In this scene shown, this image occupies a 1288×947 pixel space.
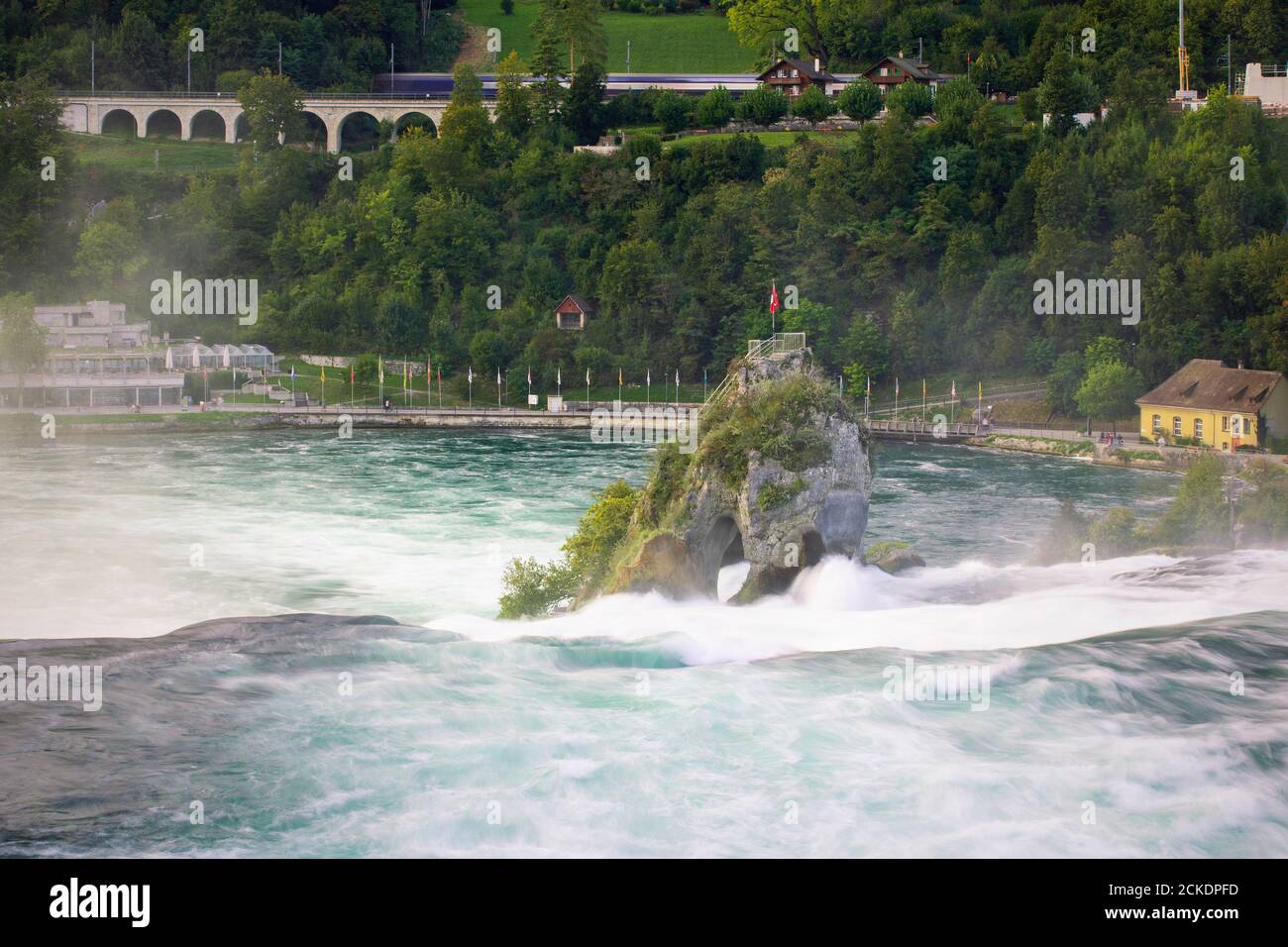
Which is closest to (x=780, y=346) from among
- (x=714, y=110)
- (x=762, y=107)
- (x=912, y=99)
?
(x=912, y=99)

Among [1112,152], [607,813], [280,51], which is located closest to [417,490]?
[607,813]

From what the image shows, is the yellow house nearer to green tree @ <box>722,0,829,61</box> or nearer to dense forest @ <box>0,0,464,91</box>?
green tree @ <box>722,0,829,61</box>

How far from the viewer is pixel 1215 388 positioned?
2512 inches

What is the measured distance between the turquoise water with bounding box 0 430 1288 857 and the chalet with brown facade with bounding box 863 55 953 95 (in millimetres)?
62274

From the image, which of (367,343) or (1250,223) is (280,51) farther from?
(1250,223)

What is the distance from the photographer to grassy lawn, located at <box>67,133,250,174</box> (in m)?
101

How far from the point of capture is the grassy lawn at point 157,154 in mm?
101250

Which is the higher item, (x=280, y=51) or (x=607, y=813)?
(x=280, y=51)

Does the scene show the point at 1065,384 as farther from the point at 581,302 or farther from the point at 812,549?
the point at 812,549

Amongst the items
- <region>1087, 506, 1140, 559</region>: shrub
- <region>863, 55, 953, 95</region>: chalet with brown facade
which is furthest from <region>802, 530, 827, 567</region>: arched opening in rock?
<region>863, 55, 953, 95</region>: chalet with brown facade

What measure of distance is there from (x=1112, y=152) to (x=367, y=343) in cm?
4055

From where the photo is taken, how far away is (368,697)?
2764 centimetres

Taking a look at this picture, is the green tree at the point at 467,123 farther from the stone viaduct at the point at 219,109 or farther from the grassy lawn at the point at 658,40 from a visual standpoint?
the grassy lawn at the point at 658,40
